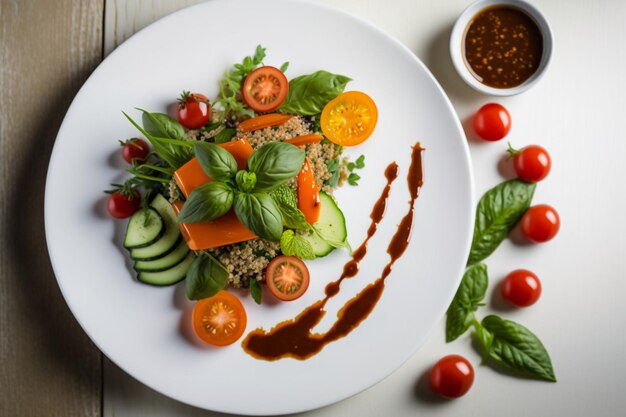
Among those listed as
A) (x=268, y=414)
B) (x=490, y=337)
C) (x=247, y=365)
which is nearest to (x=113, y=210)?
(x=247, y=365)

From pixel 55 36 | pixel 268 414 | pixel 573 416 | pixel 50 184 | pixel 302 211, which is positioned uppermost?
pixel 55 36

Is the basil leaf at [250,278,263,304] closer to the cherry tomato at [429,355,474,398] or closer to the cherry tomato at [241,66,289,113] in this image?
the cherry tomato at [241,66,289,113]

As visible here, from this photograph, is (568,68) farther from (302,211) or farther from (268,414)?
(268,414)

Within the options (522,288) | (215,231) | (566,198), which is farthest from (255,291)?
(566,198)

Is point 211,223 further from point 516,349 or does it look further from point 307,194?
point 516,349

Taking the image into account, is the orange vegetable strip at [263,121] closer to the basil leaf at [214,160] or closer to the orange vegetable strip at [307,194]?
the orange vegetable strip at [307,194]

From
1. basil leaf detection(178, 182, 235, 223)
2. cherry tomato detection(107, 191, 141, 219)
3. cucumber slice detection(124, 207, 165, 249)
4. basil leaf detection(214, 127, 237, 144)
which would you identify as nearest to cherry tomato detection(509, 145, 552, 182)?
basil leaf detection(214, 127, 237, 144)

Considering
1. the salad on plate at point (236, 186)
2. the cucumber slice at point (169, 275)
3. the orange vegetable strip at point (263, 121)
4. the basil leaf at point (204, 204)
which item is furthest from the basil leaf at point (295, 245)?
the orange vegetable strip at point (263, 121)
